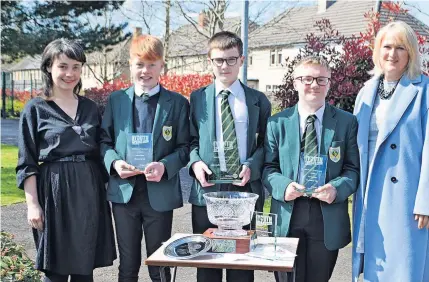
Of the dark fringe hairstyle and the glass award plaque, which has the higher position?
the dark fringe hairstyle

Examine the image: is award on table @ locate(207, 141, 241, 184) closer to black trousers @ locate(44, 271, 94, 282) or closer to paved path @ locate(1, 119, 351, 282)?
black trousers @ locate(44, 271, 94, 282)

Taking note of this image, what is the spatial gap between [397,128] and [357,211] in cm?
60

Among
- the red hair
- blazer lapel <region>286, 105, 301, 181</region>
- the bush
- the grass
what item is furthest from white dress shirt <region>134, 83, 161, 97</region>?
the grass

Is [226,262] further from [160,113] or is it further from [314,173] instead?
[160,113]

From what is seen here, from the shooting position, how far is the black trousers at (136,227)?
3.70 m

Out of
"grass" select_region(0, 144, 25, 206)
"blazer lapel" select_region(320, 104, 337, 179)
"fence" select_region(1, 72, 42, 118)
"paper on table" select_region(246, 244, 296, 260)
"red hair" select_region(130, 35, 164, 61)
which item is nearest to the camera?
"paper on table" select_region(246, 244, 296, 260)

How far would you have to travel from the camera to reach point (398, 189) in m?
3.38

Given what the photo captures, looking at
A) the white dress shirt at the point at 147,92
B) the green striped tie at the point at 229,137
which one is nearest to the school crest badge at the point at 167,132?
the white dress shirt at the point at 147,92

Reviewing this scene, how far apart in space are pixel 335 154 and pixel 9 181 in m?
7.97

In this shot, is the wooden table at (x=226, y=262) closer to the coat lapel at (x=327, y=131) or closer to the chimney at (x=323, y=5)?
the coat lapel at (x=327, y=131)

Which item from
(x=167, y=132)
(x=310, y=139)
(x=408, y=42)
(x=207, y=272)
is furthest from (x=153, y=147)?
(x=408, y=42)

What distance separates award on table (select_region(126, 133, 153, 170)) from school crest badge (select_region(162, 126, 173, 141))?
0.49 feet

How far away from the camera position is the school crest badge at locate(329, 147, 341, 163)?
3.41m

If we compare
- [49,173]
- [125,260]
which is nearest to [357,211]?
[125,260]
